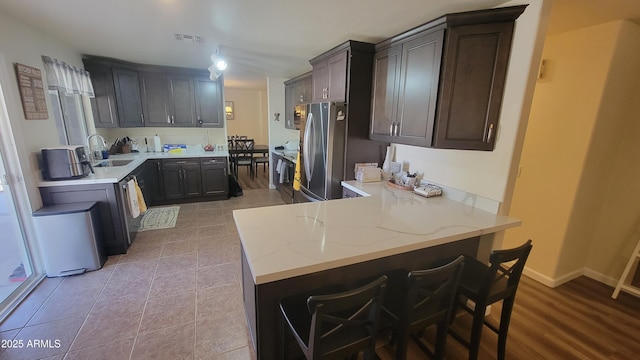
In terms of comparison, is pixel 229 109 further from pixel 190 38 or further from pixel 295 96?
pixel 190 38

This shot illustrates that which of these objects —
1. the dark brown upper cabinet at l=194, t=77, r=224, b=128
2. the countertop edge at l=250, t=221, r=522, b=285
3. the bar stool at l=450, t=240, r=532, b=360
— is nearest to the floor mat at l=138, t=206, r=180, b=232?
the dark brown upper cabinet at l=194, t=77, r=224, b=128

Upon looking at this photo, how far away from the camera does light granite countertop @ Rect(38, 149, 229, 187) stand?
263 cm

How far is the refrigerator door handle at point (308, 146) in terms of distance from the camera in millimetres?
3165

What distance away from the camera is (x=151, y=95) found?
441 centimetres

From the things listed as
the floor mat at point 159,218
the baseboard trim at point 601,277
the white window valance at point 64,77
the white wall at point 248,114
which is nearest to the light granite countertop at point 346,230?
the baseboard trim at point 601,277

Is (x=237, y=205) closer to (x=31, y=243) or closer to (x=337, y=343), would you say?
(x=31, y=243)

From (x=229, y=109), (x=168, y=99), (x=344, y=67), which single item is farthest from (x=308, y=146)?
(x=229, y=109)

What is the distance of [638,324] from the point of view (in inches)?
83.5

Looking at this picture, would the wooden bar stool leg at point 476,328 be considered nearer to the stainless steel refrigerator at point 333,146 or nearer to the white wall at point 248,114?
the stainless steel refrigerator at point 333,146

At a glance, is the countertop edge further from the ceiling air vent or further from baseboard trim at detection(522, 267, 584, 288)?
the ceiling air vent

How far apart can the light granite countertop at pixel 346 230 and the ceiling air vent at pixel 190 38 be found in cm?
208

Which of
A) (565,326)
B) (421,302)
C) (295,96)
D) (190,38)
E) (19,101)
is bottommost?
(565,326)

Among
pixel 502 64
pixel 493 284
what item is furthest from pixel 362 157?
pixel 493 284

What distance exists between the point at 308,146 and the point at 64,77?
9.44ft
